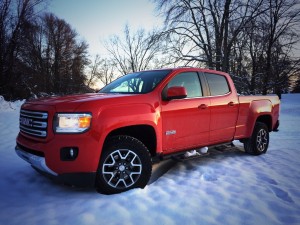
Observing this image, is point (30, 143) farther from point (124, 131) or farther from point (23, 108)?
point (124, 131)

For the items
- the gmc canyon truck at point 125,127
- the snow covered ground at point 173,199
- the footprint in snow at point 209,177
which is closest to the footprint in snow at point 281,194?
the snow covered ground at point 173,199

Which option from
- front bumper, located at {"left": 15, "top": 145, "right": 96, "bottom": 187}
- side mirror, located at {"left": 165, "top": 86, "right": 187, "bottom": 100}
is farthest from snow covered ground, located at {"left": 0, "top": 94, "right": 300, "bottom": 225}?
side mirror, located at {"left": 165, "top": 86, "right": 187, "bottom": 100}

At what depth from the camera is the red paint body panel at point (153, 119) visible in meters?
3.04

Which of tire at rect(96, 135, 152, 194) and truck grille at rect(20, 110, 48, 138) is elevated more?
truck grille at rect(20, 110, 48, 138)

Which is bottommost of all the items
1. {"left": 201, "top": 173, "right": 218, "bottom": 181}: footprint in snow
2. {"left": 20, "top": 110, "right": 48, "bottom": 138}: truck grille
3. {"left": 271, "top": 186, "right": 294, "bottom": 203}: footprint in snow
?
{"left": 201, "top": 173, "right": 218, "bottom": 181}: footprint in snow

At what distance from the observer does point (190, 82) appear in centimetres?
444

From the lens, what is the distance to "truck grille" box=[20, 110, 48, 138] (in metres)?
3.11

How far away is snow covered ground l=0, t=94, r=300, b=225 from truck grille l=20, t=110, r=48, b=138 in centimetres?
84

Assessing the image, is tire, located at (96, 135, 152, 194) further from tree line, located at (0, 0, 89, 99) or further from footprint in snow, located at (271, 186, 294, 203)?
tree line, located at (0, 0, 89, 99)

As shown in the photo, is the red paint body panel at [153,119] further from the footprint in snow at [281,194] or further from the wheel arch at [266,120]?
the footprint in snow at [281,194]

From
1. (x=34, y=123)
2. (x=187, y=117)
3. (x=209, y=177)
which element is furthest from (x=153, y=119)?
(x=34, y=123)

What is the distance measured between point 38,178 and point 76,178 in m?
1.28

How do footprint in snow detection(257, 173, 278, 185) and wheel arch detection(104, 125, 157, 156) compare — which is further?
footprint in snow detection(257, 173, 278, 185)

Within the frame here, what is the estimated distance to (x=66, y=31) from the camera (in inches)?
1580
